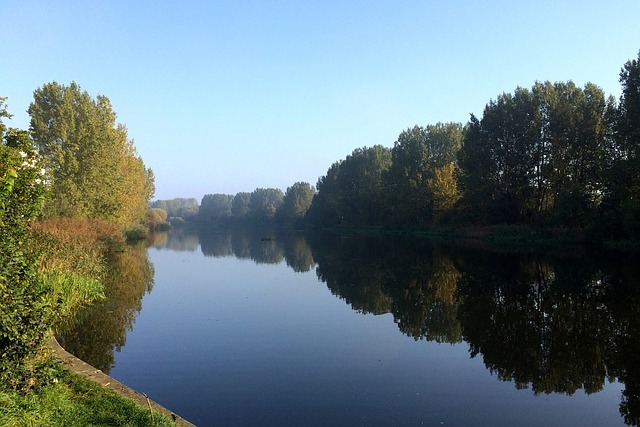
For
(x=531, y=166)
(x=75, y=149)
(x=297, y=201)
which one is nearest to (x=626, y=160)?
(x=531, y=166)

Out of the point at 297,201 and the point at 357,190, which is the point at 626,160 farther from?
the point at 297,201

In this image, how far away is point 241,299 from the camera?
63.9 ft

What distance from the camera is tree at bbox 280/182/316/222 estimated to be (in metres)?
142

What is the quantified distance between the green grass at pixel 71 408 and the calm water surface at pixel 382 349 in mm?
1586

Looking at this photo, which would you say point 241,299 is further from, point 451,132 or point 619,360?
point 451,132

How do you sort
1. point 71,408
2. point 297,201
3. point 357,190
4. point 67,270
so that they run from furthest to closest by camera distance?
point 297,201 → point 357,190 → point 67,270 → point 71,408

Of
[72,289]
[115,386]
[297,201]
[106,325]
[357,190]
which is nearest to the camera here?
[115,386]

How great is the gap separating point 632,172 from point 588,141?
470 inches

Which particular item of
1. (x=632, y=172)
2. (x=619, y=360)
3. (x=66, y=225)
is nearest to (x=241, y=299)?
(x=619, y=360)

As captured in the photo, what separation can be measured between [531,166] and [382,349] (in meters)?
52.1

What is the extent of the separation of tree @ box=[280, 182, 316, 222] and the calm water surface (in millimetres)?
119129

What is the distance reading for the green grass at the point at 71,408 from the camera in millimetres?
4945

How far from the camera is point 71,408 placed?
234 inches

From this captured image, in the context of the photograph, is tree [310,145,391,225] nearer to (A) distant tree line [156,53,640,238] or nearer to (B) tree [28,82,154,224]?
(A) distant tree line [156,53,640,238]
